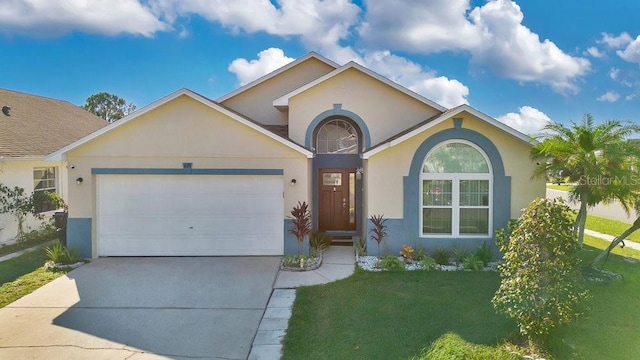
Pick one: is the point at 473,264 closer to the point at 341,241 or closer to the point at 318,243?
the point at 341,241

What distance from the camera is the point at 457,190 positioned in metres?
11.0

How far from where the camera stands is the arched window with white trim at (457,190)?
11.0 metres

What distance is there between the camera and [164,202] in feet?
36.6

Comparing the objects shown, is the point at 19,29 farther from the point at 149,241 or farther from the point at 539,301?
the point at 539,301

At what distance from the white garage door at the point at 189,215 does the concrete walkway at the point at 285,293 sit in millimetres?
1790

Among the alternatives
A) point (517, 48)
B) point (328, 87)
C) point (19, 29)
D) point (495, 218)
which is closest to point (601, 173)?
point (495, 218)

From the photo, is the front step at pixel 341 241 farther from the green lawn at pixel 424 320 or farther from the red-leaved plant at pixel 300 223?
the green lawn at pixel 424 320

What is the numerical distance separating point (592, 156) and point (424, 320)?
6.15m

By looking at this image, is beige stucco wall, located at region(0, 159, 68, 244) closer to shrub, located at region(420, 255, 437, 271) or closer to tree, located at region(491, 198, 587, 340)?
shrub, located at region(420, 255, 437, 271)

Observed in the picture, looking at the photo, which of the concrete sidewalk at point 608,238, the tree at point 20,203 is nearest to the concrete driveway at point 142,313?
the tree at point 20,203

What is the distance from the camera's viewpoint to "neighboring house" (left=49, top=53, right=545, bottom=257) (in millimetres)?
10906

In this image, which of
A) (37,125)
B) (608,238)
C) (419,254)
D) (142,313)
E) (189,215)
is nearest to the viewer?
(142,313)

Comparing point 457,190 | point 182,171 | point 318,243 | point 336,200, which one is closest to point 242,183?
point 182,171

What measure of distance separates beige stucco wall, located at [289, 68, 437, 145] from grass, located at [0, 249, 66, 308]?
331 inches
